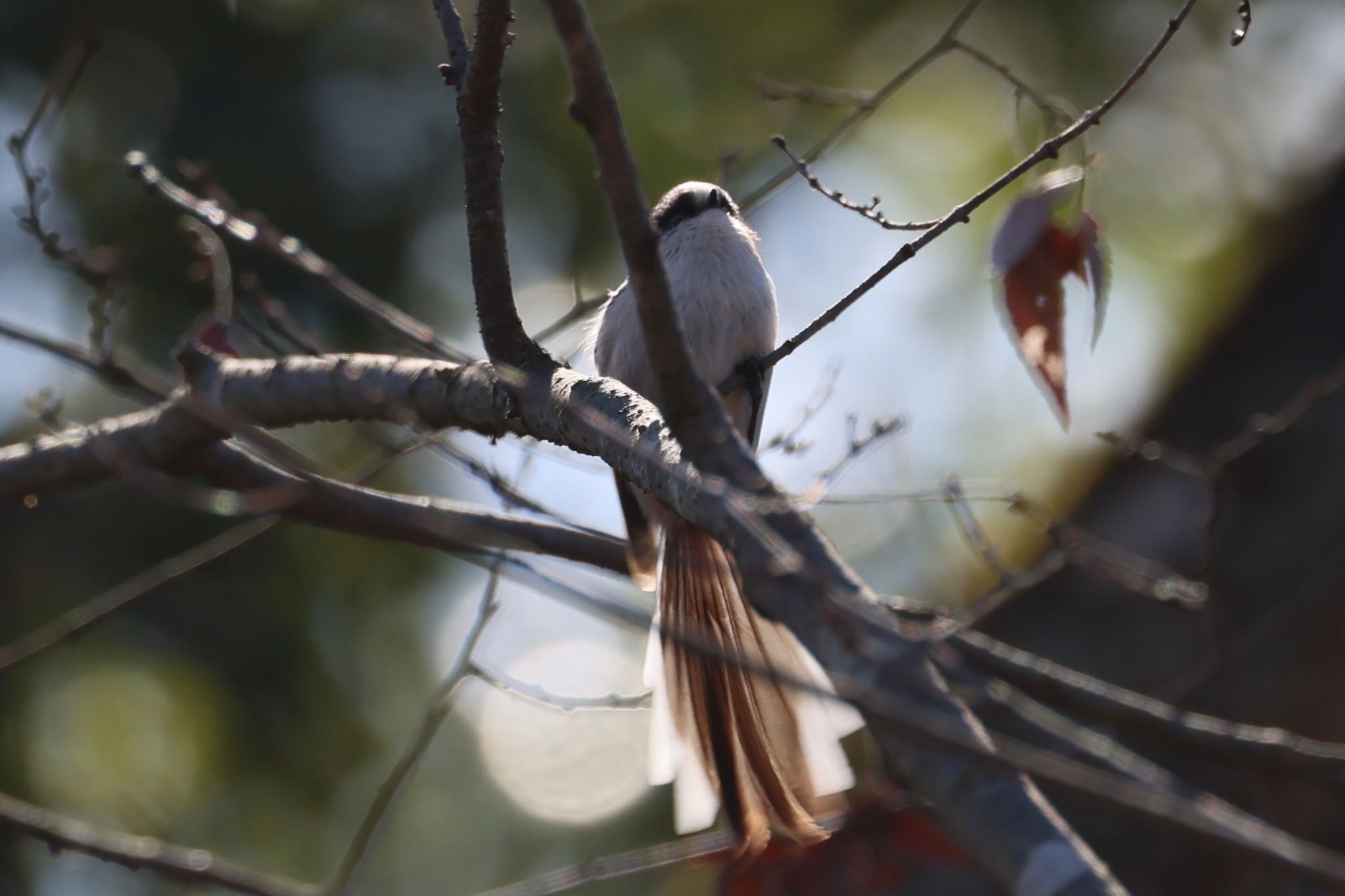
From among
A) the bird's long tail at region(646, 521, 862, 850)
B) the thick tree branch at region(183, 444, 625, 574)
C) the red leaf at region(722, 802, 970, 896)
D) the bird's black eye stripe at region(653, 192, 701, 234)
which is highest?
the bird's black eye stripe at region(653, 192, 701, 234)

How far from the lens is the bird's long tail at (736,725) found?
1.81 meters

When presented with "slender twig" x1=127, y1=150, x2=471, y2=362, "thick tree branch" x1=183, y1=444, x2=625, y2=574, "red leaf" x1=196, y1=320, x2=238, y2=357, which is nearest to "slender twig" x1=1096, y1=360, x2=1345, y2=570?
"thick tree branch" x1=183, y1=444, x2=625, y2=574

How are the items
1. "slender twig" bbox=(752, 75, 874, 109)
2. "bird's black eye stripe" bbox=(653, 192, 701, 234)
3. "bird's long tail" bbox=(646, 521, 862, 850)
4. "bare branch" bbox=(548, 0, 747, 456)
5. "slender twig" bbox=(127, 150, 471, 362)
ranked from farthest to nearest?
1. "bird's black eye stripe" bbox=(653, 192, 701, 234)
2. "slender twig" bbox=(752, 75, 874, 109)
3. "slender twig" bbox=(127, 150, 471, 362)
4. "bird's long tail" bbox=(646, 521, 862, 850)
5. "bare branch" bbox=(548, 0, 747, 456)

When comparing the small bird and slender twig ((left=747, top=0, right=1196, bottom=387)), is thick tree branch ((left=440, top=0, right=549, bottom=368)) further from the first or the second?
slender twig ((left=747, top=0, right=1196, bottom=387))

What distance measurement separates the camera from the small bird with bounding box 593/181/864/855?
1.83 meters

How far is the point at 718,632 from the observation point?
2.37 metres

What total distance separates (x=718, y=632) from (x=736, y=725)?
0.37 m

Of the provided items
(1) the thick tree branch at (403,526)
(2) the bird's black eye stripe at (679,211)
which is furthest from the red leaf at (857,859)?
(2) the bird's black eye stripe at (679,211)

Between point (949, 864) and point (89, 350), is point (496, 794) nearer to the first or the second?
point (949, 864)

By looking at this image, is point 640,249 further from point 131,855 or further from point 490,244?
point 131,855

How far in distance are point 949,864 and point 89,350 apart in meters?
2.16

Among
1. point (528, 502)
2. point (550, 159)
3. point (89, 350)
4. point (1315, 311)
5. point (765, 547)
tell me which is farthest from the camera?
point (550, 159)

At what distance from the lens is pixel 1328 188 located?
3.94 meters

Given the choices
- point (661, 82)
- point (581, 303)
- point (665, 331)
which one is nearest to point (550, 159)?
point (661, 82)
